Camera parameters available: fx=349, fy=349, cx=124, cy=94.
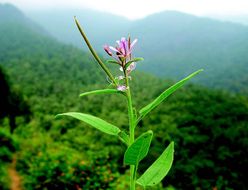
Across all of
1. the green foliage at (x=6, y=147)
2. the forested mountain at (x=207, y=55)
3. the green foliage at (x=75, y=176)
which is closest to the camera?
the green foliage at (x=75, y=176)

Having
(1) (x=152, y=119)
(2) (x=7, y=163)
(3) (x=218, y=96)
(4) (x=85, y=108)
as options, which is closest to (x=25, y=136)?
(2) (x=7, y=163)

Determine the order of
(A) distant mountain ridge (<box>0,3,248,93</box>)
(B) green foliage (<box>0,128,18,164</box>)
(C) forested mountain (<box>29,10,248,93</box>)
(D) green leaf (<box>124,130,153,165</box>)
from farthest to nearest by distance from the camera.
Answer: (C) forested mountain (<box>29,10,248,93</box>)
(A) distant mountain ridge (<box>0,3,248,93</box>)
(B) green foliage (<box>0,128,18,164</box>)
(D) green leaf (<box>124,130,153,165</box>)

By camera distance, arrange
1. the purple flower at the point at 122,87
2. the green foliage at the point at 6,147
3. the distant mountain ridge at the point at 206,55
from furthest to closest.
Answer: the distant mountain ridge at the point at 206,55 → the green foliage at the point at 6,147 → the purple flower at the point at 122,87

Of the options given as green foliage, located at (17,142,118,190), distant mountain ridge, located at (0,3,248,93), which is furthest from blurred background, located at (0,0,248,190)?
distant mountain ridge, located at (0,3,248,93)

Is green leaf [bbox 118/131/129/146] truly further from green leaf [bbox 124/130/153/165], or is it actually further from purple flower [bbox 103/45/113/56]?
purple flower [bbox 103/45/113/56]

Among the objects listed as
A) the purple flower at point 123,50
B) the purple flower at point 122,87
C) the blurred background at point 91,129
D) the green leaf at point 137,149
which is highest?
the purple flower at point 123,50

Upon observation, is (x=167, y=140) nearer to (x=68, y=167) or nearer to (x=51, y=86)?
(x=68, y=167)

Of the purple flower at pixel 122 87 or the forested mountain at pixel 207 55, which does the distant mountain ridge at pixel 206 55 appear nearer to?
the forested mountain at pixel 207 55

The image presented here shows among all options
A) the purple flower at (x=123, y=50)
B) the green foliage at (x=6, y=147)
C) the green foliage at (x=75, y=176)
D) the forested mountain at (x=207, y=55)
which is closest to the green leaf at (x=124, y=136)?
the purple flower at (x=123, y=50)

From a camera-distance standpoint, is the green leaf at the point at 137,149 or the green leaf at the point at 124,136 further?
the green leaf at the point at 124,136
